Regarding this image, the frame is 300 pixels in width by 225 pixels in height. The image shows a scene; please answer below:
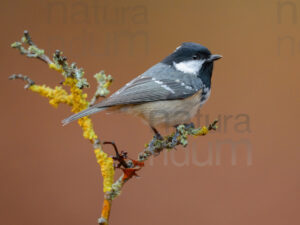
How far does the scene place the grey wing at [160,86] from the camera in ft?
2.86

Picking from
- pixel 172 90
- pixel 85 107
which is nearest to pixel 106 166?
pixel 85 107

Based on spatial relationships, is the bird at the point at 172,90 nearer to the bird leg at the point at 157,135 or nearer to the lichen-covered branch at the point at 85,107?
the bird leg at the point at 157,135

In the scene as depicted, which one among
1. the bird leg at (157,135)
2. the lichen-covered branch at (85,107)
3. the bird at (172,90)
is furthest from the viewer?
the bird at (172,90)

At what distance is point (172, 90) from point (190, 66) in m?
0.09

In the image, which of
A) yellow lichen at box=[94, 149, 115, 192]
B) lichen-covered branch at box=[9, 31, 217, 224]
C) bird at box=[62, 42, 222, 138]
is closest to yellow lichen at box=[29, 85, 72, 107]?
lichen-covered branch at box=[9, 31, 217, 224]

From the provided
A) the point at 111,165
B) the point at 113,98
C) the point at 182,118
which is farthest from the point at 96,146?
the point at 182,118

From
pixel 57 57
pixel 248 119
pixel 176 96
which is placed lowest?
pixel 248 119

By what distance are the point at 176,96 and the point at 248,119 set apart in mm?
358

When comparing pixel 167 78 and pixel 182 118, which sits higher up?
pixel 167 78

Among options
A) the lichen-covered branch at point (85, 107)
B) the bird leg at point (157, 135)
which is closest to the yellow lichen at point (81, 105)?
the lichen-covered branch at point (85, 107)

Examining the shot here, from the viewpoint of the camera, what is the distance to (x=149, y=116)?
870 mm

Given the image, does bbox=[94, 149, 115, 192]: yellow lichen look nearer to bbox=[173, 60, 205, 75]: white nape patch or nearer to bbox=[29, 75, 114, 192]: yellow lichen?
bbox=[29, 75, 114, 192]: yellow lichen

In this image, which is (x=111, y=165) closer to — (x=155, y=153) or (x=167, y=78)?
(x=155, y=153)

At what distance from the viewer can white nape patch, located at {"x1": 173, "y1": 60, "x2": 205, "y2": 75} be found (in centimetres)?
93
